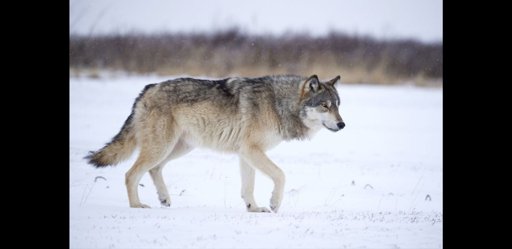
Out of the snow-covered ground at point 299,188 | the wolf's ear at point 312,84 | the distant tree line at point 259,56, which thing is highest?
the distant tree line at point 259,56

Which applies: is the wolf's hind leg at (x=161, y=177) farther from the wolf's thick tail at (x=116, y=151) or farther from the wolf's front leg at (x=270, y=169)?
the wolf's front leg at (x=270, y=169)

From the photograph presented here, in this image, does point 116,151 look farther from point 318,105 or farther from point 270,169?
point 318,105

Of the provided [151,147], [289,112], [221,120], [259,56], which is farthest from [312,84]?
[259,56]

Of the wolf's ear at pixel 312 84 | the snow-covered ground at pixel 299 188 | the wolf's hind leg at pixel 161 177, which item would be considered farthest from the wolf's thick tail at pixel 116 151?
the wolf's ear at pixel 312 84

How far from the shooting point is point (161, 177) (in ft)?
28.9

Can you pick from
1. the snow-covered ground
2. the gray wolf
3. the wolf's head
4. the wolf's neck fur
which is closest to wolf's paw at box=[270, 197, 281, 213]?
the snow-covered ground

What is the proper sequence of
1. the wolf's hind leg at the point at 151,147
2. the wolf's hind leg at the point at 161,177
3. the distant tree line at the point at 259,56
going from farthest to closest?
the distant tree line at the point at 259,56 → the wolf's hind leg at the point at 161,177 → the wolf's hind leg at the point at 151,147

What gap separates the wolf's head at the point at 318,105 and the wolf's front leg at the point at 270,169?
35.4 inches

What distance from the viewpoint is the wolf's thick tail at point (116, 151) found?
28.1 feet

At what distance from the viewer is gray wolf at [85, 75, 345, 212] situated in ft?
27.5

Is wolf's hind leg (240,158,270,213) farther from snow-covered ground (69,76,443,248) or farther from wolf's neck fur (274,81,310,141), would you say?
wolf's neck fur (274,81,310,141)

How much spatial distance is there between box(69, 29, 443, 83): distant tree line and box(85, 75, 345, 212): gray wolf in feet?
49.4

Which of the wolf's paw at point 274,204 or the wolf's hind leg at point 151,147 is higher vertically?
the wolf's hind leg at point 151,147
